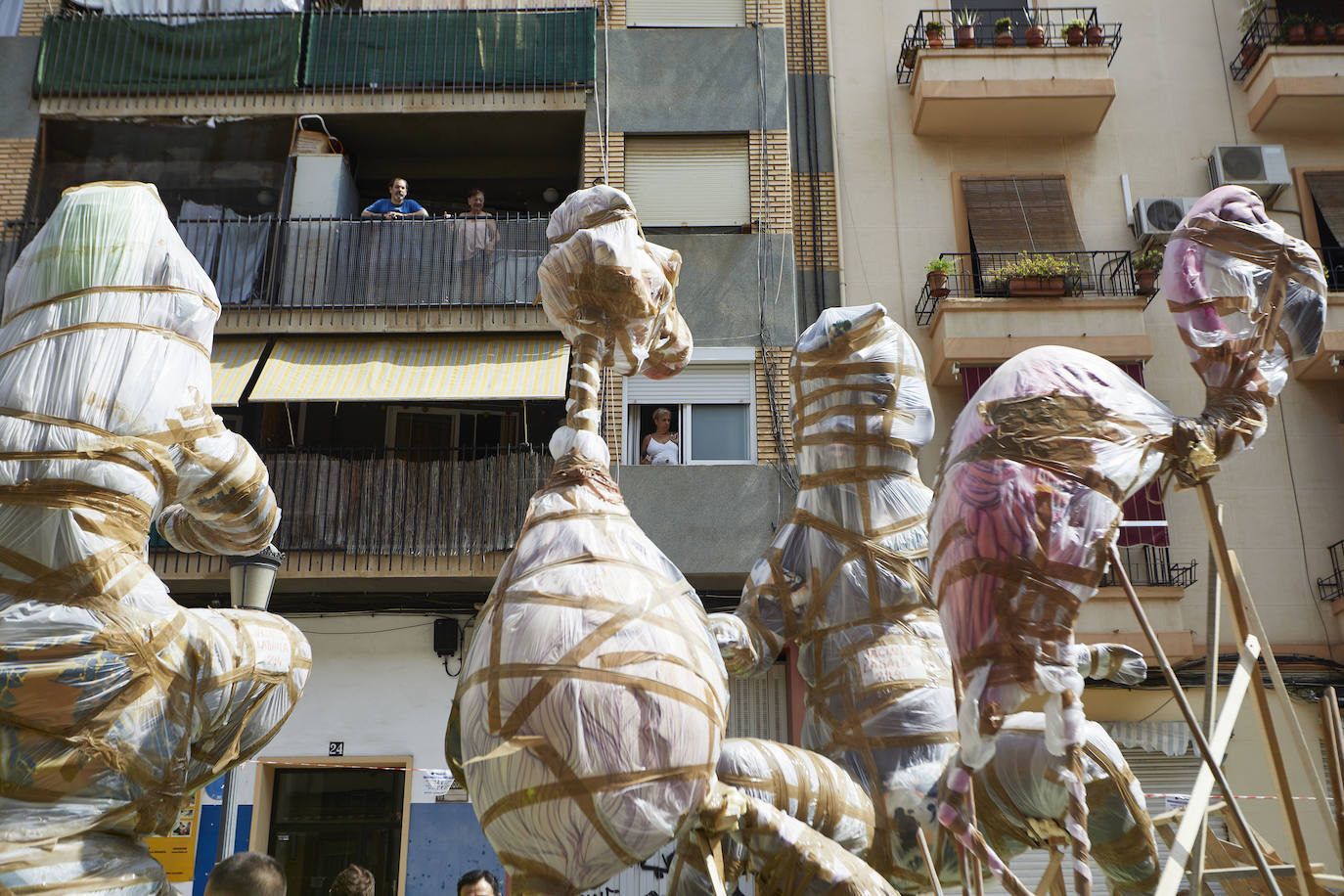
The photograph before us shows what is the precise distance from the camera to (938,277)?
12312 mm

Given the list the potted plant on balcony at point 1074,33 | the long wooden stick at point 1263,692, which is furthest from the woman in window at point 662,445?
the long wooden stick at point 1263,692

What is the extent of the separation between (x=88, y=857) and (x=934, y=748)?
1868 millimetres

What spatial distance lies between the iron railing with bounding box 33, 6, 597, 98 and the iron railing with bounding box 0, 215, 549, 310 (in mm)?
1631

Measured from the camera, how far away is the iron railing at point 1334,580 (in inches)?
464

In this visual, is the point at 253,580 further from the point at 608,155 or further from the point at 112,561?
the point at 608,155

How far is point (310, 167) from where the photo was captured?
523 inches

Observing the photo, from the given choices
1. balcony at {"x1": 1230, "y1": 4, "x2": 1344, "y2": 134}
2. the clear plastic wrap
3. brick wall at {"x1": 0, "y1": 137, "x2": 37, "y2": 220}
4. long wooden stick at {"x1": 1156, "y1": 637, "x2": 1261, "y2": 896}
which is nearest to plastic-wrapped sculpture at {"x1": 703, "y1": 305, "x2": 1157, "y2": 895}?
long wooden stick at {"x1": 1156, "y1": 637, "x2": 1261, "y2": 896}

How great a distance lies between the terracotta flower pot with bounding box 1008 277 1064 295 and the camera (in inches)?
484

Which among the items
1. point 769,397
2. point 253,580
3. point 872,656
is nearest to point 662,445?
point 769,397

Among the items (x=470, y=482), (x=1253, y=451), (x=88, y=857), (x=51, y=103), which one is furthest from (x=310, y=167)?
(x=88, y=857)

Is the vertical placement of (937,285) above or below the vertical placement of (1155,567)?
above

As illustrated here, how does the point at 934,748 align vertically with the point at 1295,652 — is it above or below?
below

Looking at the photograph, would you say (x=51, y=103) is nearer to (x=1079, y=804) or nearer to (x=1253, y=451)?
(x=1253, y=451)

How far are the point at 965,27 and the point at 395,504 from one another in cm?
759
